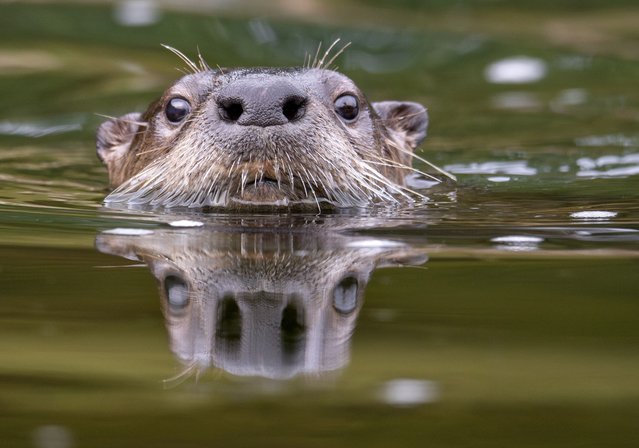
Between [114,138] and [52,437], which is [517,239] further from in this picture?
[114,138]

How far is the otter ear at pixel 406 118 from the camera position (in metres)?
7.13

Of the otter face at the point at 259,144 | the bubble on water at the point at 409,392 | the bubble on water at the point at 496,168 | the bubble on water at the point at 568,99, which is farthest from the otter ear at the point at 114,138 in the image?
the bubble on water at the point at 409,392

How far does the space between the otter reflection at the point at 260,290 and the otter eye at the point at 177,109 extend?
146 centimetres

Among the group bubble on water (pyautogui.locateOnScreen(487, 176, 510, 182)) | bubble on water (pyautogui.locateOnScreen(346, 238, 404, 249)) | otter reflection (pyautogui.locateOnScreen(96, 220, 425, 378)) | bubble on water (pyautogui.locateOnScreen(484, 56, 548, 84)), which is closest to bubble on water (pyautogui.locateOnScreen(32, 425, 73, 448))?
otter reflection (pyautogui.locateOnScreen(96, 220, 425, 378))

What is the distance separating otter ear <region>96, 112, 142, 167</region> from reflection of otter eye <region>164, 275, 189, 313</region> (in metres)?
3.54

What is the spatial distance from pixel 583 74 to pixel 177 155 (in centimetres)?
604

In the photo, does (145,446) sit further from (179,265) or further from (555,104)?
(555,104)

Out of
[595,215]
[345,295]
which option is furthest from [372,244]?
[595,215]

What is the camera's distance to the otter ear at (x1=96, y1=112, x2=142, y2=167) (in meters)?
6.90

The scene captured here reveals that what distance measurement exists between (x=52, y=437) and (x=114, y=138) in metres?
4.94

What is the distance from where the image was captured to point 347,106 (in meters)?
5.88

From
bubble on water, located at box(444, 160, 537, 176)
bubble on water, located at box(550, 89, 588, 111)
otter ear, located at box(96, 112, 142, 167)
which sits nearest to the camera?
otter ear, located at box(96, 112, 142, 167)

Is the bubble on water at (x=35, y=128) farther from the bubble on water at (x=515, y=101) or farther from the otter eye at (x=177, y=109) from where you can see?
the otter eye at (x=177, y=109)

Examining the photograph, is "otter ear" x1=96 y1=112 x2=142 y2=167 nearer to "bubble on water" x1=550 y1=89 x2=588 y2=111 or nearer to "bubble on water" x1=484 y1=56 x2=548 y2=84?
"bubble on water" x1=550 y1=89 x2=588 y2=111
